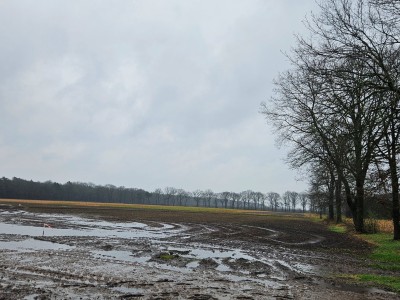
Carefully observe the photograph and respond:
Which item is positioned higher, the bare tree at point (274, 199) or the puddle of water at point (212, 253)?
the bare tree at point (274, 199)

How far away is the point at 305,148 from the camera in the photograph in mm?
Answer: 32875

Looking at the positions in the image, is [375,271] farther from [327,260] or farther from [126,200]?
[126,200]

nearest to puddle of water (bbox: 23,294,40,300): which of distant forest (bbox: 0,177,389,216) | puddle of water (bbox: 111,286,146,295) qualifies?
puddle of water (bbox: 111,286,146,295)

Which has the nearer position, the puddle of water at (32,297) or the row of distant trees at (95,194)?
the puddle of water at (32,297)

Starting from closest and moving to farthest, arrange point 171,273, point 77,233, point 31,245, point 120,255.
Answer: point 171,273, point 120,255, point 31,245, point 77,233

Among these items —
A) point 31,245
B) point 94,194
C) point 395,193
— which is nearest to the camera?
point 31,245

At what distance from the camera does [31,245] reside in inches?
679

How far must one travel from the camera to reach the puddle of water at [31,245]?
16.3m

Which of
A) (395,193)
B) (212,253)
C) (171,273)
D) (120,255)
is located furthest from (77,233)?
(395,193)

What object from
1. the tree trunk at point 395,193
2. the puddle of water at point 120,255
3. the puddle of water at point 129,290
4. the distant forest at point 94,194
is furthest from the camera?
the distant forest at point 94,194

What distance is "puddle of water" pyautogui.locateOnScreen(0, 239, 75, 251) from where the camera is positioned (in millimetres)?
16281

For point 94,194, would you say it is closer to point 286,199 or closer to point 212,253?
point 286,199

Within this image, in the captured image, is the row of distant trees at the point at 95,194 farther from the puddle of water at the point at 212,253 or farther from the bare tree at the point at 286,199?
the puddle of water at the point at 212,253

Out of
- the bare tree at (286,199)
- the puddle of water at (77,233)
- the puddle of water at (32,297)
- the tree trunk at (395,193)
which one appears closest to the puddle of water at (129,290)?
the puddle of water at (32,297)
